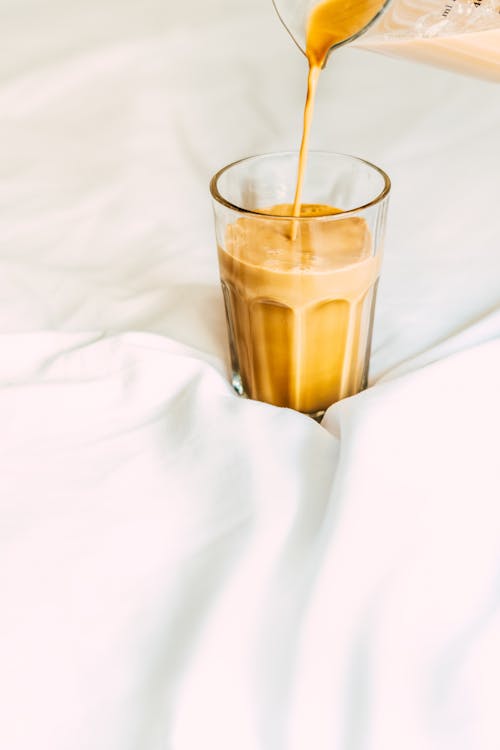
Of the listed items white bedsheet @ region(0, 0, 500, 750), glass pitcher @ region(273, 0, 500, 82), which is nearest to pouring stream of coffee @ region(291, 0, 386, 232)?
glass pitcher @ region(273, 0, 500, 82)

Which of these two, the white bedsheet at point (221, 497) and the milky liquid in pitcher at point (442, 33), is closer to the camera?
the white bedsheet at point (221, 497)

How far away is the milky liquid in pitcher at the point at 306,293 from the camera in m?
0.65

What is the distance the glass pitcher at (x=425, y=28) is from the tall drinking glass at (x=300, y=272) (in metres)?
0.10

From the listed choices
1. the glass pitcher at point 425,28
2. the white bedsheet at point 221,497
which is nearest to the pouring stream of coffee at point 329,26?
the glass pitcher at point 425,28

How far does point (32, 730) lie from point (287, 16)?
21.6 inches

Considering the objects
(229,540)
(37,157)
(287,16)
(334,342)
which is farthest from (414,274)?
(37,157)

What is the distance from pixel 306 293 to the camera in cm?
68

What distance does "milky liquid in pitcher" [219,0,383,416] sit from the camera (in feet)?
2.15

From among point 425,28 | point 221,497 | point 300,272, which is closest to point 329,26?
point 425,28

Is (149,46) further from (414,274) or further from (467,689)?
(467,689)

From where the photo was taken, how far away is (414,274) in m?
0.92

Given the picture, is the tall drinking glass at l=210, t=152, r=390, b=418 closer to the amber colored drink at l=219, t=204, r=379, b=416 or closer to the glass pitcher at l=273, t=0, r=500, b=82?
the amber colored drink at l=219, t=204, r=379, b=416

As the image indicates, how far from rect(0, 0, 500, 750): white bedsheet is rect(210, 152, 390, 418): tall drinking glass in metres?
0.05

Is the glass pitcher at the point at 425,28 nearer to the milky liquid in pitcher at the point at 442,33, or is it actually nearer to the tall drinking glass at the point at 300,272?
the milky liquid in pitcher at the point at 442,33
